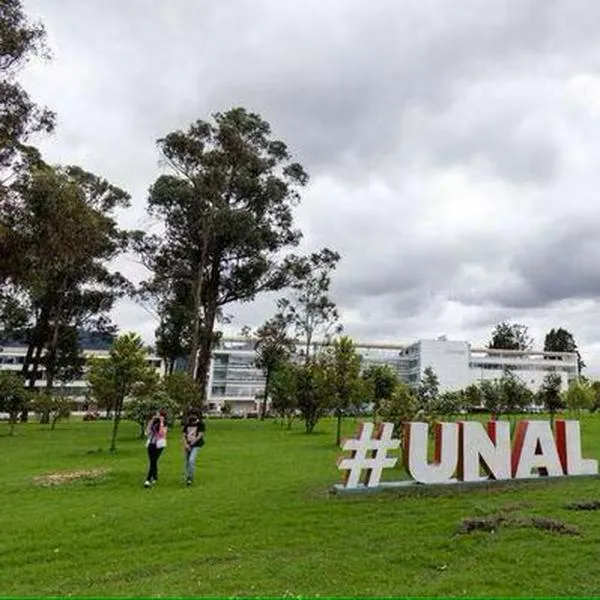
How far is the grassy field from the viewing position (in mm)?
7160

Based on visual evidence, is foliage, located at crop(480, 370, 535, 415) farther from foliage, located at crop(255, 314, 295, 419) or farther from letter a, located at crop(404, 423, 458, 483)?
letter a, located at crop(404, 423, 458, 483)

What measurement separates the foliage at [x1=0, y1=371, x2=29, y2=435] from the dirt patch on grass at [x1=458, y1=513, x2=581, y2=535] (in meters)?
27.9

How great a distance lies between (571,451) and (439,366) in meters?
91.5

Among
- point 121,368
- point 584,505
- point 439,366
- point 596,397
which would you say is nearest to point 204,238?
point 121,368

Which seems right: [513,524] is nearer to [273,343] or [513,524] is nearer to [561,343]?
[273,343]

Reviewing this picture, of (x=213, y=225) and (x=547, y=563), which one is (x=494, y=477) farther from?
(x=213, y=225)

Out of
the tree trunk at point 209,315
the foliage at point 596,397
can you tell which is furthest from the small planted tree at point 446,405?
the foliage at point 596,397

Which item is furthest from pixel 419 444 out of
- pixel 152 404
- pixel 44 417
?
pixel 44 417

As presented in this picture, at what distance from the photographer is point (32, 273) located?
21.3 m

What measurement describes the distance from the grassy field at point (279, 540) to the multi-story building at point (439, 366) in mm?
89841

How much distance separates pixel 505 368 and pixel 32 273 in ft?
308

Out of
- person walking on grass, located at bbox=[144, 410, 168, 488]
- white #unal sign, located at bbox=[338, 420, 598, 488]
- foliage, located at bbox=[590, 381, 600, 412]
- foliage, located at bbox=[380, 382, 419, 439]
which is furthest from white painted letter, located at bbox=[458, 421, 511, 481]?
foliage, located at bbox=[590, 381, 600, 412]

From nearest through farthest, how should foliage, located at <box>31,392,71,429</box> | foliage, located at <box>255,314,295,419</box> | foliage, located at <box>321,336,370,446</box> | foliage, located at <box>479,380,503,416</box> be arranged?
foliage, located at <box>321,336,370,446</box> < foliage, located at <box>31,392,71,429</box> < foliage, located at <box>479,380,503,416</box> < foliage, located at <box>255,314,295,419</box>

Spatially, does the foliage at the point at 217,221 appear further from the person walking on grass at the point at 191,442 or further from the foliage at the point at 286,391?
the person walking on grass at the point at 191,442
